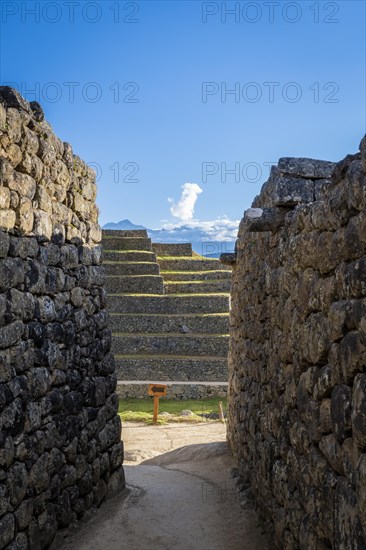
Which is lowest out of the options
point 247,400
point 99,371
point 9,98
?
point 247,400

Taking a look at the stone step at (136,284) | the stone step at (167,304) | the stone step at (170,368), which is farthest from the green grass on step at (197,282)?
the stone step at (170,368)

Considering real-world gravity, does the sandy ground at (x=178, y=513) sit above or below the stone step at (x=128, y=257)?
below

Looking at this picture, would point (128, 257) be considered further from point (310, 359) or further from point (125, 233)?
point (310, 359)

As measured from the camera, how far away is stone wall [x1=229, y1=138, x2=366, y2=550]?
3.05 metres

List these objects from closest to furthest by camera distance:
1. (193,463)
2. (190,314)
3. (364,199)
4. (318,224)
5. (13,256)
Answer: (364,199), (318,224), (13,256), (193,463), (190,314)

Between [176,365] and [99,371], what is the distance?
64.7 ft

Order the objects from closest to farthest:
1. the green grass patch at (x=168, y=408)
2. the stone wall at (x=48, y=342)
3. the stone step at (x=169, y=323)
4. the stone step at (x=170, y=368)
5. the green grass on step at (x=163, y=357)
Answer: the stone wall at (x=48, y=342) → the green grass patch at (x=168, y=408) → the stone step at (x=170, y=368) → the green grass on step at (x=163, y=357) → the stone step at (x=169, y=323)

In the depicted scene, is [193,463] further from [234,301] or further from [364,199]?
[364,199]

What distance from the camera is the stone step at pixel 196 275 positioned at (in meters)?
33.5

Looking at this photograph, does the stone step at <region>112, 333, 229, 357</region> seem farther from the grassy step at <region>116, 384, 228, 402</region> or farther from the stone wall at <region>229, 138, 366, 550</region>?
the stone wall at <region>229, 138, 366, 550</region>

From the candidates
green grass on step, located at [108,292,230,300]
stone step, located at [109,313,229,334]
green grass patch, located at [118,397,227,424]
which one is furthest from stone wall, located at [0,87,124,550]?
green grass on step, located at [108,292,230,300]

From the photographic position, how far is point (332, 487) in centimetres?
335

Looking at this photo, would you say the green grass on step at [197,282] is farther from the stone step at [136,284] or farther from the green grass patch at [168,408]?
the green grass patch at [168,408]

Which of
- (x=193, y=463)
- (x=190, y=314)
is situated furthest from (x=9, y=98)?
(x=190, y=314)
